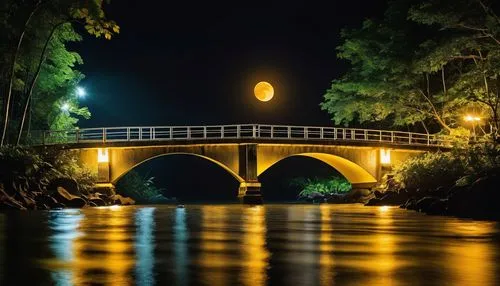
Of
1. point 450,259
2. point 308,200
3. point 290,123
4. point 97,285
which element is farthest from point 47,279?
point 290,123

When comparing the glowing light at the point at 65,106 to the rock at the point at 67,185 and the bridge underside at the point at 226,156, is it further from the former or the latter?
the rock at the point at 67,185

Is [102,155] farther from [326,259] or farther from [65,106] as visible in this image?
[326,259]

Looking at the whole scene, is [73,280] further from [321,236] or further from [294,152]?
[294,152]

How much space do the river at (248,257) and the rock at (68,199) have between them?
1891 centimetres

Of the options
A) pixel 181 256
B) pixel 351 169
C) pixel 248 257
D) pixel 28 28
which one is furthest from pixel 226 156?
pixel 248 257

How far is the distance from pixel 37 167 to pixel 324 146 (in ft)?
67.3

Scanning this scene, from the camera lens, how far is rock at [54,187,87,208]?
3603 centimetres

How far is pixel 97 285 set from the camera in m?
7.91

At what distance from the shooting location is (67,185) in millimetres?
37844

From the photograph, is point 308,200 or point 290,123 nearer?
point 308,200

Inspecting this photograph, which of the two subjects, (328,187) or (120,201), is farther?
(328,187)

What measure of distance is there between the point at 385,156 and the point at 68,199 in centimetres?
2482

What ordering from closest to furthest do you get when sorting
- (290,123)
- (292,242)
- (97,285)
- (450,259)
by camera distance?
(97,285) < (450,259) < (292,242) < (290,123)

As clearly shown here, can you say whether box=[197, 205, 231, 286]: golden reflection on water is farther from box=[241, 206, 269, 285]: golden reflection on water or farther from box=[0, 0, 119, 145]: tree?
box=[0, 0, 119, 145]: tree
